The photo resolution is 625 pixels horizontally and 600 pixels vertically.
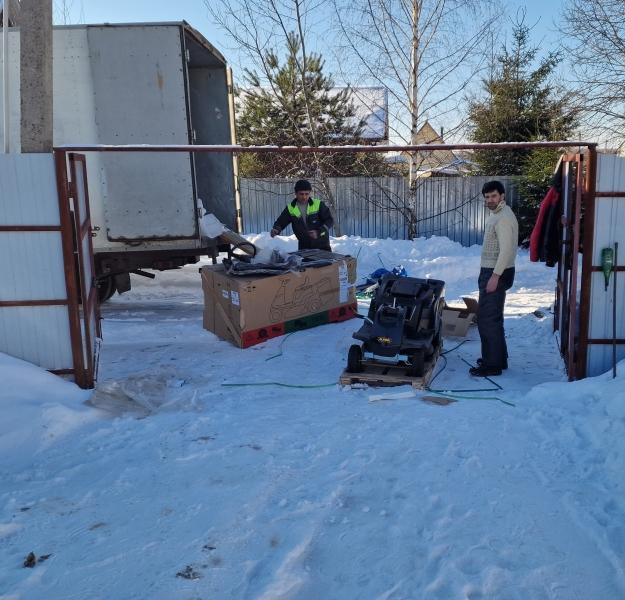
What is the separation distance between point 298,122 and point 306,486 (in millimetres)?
15715

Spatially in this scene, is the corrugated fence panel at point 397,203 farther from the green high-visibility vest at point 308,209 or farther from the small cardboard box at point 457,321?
the small cardboard box at point 457,321

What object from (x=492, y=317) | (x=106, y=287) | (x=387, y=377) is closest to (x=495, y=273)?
(x=492, y=317)

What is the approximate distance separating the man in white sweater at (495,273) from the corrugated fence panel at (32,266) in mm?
3717

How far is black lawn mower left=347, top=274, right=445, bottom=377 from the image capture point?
5.34 meters

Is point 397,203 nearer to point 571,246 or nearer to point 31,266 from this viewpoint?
point 571,246

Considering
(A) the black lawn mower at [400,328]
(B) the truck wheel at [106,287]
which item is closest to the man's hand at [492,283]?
(A) the black lawn mower at [400,328]

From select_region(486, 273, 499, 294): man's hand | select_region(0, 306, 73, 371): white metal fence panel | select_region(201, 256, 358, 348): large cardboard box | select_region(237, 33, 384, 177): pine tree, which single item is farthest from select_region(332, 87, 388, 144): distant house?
select_region(0, 306, 73, 371): white metal fence panel

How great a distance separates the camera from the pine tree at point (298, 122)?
55.1 ft

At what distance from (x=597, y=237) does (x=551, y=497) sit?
2.53m

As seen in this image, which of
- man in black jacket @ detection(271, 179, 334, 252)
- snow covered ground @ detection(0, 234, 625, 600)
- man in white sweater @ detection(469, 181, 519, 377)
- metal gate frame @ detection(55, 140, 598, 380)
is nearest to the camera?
snow covered ground @ detection(0, 234, 625, 600)

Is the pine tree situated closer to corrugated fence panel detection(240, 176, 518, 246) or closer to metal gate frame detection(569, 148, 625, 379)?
corrugated fence panel detection(240, 176, 518, 246)

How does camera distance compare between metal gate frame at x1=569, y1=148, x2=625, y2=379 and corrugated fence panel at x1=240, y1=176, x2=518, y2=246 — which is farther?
corrugated fence panel at x1=240, y1=176, x2=518, y2=246

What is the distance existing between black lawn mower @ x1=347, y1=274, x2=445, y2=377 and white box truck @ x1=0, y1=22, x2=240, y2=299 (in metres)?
2.95

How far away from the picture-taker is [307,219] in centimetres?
820
